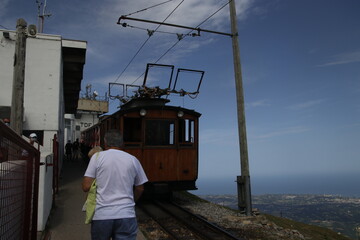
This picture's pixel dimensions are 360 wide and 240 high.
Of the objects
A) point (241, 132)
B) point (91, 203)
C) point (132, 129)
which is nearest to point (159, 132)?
point (132, 129)

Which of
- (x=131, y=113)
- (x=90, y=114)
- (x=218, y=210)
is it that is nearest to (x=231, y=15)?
(x=131, y=113)

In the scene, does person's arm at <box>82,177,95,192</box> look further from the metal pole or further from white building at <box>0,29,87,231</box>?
white building at <box>0,29,87,231</box>

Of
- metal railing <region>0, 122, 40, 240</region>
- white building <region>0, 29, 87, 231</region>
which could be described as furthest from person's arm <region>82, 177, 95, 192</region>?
white building <region>0, 29, 87, 231</region>

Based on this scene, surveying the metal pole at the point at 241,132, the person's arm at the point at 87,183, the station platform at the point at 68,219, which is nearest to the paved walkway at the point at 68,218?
the station platform at the point at 68,219

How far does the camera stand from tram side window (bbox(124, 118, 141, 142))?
1018cm

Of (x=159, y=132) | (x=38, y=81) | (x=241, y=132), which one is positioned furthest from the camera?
(x=38, y=81)

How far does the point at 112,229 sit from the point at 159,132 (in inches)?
301

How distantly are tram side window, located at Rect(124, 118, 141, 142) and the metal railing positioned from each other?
5507 mm

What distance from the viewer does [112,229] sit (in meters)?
2.89

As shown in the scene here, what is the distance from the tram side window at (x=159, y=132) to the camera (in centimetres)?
1033

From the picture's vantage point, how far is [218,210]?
34.0 feet

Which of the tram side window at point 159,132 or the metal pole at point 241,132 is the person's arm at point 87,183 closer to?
the tram side window at point 159,132

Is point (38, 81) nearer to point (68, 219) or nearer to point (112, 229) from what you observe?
point (68, 219)

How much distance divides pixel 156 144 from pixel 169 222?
2.82 metres
